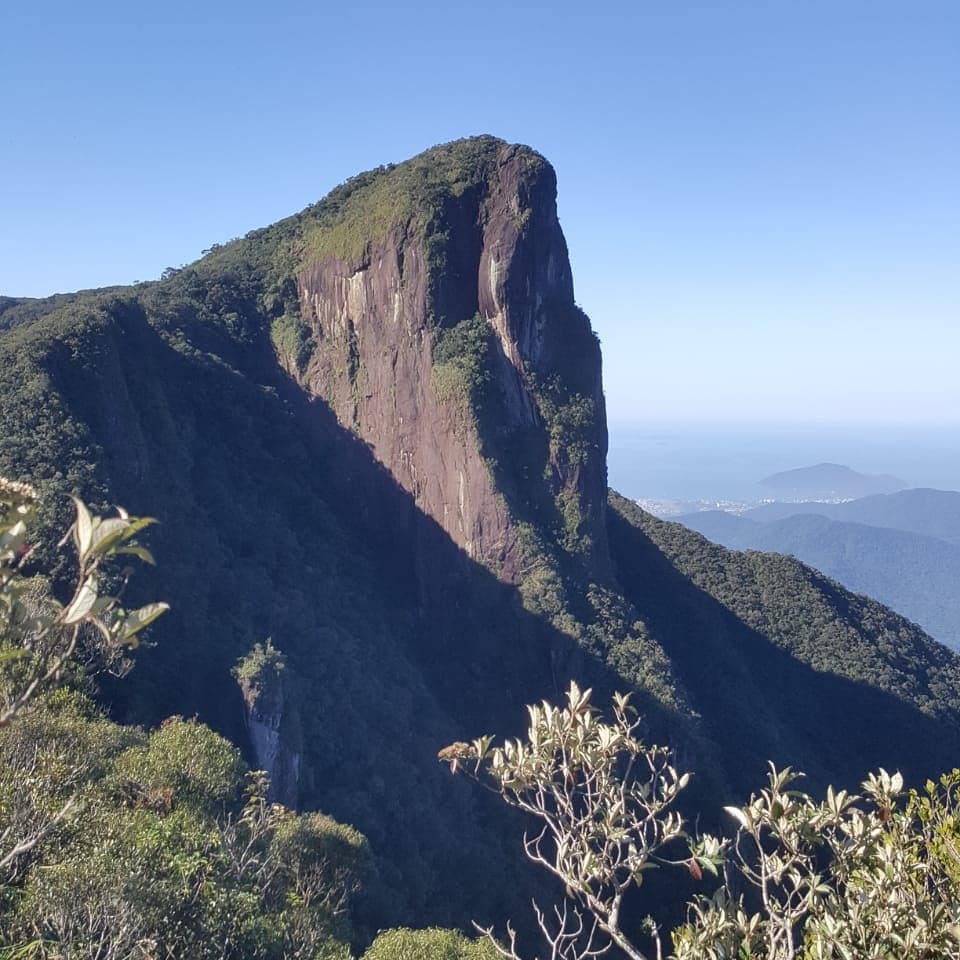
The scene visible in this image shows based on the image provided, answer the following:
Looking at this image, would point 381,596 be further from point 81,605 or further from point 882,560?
point 882,560

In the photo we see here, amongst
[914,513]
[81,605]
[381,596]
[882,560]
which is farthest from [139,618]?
[914,513]

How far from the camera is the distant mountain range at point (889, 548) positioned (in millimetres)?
103188

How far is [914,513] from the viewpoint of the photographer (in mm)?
146500

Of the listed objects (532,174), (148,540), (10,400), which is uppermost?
(532,174)

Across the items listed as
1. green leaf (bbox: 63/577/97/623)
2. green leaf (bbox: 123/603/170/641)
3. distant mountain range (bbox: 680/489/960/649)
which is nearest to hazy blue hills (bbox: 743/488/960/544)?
distant mountain range (bbox: 680/489/960/649)

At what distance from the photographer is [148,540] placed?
1886 cm

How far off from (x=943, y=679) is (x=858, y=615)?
4078 millimetres

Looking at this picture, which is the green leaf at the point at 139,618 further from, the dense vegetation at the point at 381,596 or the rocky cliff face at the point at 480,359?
the rocky cliff face at the point at 480,359

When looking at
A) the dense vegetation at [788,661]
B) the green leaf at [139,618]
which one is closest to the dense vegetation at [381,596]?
the dense vegetation at [788,661]

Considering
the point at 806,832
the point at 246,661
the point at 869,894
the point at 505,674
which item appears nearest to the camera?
the point at 869,894

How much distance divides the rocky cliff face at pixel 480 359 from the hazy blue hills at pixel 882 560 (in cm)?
8289

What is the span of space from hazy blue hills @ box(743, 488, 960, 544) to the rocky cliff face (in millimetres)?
131099

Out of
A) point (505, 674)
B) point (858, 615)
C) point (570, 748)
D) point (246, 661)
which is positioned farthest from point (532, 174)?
point (570, 748)

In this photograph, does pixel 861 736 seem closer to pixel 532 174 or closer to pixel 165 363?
pixel 532 174
